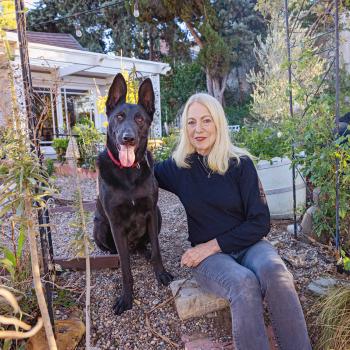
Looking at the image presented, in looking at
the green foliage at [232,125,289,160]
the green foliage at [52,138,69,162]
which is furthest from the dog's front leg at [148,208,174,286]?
the green foliage at [52,138,69,162]

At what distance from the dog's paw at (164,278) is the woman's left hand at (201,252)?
28 centimetres

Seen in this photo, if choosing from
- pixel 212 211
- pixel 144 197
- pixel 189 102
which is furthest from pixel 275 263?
pixel 189 102

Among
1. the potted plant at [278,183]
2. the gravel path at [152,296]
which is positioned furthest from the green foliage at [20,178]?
the potted plant at [278,183]

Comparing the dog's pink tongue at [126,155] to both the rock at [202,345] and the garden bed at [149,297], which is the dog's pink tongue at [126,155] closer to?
the garden bed at [149,297]

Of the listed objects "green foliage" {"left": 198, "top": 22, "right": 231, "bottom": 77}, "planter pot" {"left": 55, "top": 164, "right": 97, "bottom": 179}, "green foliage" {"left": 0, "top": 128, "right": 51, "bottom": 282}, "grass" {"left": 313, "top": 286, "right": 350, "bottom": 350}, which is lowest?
"grass" {"left": 313, "top": 286, "right": 350, "bottom": 350}

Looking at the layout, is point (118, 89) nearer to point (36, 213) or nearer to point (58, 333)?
point (36, 213)

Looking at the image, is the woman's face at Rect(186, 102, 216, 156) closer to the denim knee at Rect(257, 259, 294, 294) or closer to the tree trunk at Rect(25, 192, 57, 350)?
the denim knee at Rect(257, 259, 294, 294)

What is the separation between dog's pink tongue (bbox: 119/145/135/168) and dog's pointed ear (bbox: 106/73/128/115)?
0.38 m

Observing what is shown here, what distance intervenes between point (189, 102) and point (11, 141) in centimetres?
117

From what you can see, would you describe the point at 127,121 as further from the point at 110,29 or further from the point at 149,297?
the point at 110,29

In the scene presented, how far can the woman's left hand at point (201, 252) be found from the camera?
1.95 meters

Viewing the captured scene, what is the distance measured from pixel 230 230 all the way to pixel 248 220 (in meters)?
0.12

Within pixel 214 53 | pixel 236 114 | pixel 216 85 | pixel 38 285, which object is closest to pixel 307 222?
pixel 38 285

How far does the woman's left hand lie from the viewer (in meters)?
1.95
